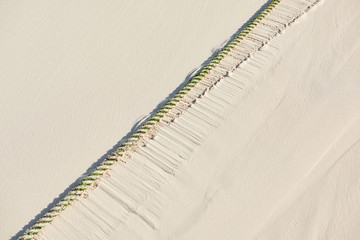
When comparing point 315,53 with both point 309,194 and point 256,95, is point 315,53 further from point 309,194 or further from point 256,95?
point 309,194

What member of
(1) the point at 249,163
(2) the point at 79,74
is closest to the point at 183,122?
(1) the point at 249,163

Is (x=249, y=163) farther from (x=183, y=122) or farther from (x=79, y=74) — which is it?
(x=79, y=74)

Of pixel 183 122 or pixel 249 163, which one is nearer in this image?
pixel 249 163

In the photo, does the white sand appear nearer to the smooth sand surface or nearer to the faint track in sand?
the smooth sand surface

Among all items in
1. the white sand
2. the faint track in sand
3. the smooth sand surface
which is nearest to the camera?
the white sand

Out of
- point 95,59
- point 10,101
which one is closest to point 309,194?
point 95,59

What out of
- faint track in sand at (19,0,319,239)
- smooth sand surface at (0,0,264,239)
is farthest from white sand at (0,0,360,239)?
faint track in sand at (19,0,319,239)
